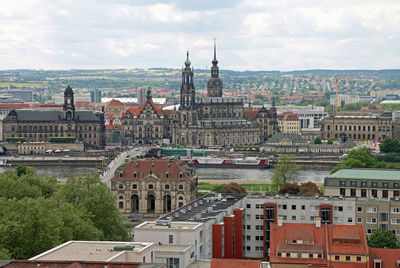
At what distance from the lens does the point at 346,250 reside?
1646 inches

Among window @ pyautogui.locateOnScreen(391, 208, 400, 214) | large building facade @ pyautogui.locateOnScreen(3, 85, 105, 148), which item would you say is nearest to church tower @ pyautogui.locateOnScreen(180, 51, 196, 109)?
large building facade @ pyautogui.locateOnScreen(3, 85, 105, 148)

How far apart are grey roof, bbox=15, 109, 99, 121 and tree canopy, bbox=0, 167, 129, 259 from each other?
94593mm

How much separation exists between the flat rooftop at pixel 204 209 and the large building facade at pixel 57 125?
96353 mm

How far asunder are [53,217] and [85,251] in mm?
7105

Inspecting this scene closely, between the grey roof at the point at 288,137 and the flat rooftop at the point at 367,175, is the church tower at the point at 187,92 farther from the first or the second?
the flat rooftop at the point at 367,175

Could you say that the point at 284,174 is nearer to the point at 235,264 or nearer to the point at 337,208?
the point at 337,208

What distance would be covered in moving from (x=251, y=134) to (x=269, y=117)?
684cm

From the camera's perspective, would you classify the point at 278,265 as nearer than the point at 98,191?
Yes

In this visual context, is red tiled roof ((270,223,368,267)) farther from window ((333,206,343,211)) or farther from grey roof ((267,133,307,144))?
grey roof ((267,133,307,144))

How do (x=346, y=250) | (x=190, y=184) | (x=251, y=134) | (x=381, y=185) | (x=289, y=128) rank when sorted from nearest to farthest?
(x=346, y=250), (x=381, y=185), (x=190, y=184), (x=251, y=134), (x=289, y=128)

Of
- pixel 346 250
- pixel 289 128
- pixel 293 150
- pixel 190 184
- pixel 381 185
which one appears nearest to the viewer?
pixel 346 250

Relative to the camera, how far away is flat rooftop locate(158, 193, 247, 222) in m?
49.8

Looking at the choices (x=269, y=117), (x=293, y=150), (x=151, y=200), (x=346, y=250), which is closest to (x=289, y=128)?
(x=269, y=117)

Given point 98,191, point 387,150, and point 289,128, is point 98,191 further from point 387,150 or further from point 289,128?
point 289,128
